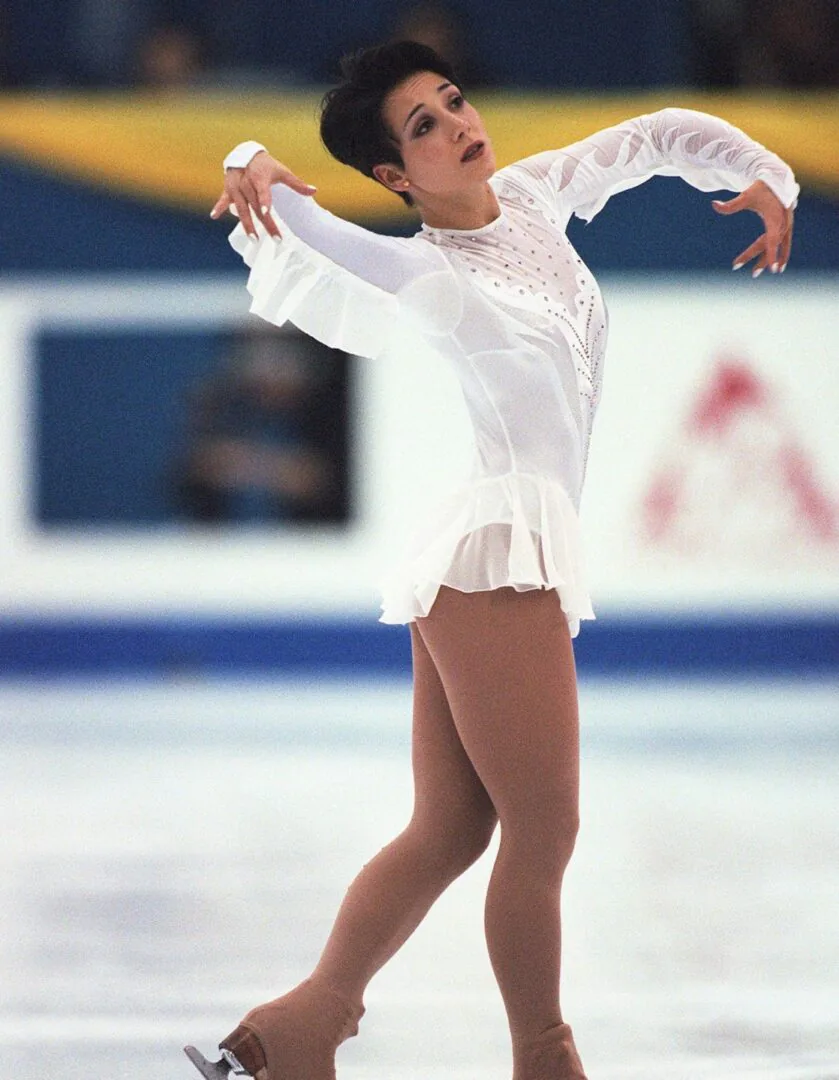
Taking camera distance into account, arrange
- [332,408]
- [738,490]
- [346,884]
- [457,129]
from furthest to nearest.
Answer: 1. [332,408]
2. [738,490]
3. [346,884]
4. [457,129]

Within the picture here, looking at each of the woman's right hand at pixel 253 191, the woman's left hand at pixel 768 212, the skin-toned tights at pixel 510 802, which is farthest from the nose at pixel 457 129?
the skin-toned tights at pixel 510 802

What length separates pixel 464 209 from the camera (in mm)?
2449

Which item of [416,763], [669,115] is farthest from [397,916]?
[669,115]

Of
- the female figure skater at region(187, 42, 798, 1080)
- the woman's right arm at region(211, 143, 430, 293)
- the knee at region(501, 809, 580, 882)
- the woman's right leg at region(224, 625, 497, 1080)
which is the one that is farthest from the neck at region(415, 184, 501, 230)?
the knee at region(501, 809, 580, 882)

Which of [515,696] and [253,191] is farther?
[515,696]

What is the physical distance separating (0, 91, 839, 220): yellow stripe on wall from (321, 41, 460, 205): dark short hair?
5.36 metres

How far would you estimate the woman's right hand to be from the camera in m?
2.19

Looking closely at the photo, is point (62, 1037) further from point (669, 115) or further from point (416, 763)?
point (669, 115)

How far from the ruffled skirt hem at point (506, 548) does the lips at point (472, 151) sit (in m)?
0.45

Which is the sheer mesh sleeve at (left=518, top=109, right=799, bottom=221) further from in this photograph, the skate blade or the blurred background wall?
the blurred background wall

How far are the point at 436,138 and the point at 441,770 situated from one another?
0.89 m

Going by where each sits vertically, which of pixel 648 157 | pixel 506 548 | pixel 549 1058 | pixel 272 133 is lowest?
pixel 549 1058

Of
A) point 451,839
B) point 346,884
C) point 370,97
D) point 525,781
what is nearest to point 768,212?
point 370,97

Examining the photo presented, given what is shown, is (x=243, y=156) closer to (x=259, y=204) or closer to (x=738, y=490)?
(x=259, y=204)
